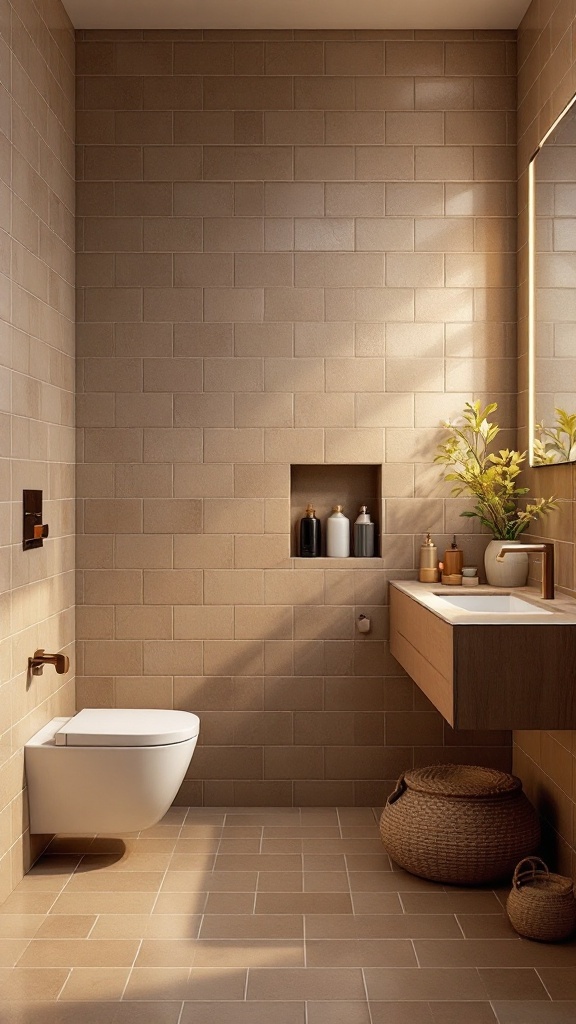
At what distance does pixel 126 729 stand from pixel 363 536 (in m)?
1.31

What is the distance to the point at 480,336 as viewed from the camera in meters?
4.02

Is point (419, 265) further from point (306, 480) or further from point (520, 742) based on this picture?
point (520, 742)

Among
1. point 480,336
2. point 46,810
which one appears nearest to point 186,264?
point 480,336

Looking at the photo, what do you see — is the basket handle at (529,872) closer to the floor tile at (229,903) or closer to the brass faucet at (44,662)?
the floor tile at (229,903)

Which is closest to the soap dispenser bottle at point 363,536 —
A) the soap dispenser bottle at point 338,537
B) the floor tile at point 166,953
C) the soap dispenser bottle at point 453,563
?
the soap dispenser bottle at point 338,537

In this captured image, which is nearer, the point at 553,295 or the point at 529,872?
the point at 529,872

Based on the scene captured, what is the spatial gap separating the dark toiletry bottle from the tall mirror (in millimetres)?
934

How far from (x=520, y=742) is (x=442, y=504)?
1.00 metres

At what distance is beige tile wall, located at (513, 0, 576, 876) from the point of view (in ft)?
10.6

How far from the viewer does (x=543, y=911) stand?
277cm

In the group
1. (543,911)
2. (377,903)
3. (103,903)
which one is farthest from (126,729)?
(543,911)

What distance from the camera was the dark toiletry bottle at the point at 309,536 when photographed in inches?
160

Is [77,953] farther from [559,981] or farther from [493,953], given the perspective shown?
[559,981]

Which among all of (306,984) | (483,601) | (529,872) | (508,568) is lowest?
(306,984)
